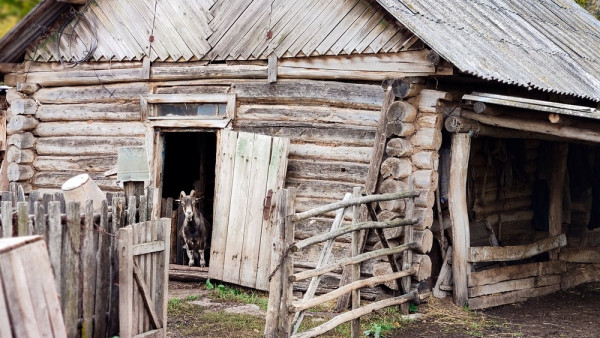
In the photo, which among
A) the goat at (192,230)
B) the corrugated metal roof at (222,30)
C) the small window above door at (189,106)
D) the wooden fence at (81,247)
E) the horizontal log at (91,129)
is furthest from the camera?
the goat at (192,230)

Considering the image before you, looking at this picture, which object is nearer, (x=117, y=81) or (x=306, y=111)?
(x=306, y=111)

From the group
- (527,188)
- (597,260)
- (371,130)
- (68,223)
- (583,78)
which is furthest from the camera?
(527,188)

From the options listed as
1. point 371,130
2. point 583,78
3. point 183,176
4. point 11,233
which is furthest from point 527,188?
point 11,233

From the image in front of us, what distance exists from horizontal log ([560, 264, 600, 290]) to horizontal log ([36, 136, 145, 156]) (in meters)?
6.56

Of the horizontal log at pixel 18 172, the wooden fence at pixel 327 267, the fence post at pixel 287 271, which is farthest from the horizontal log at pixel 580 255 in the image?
the horizontal log at pixel 18 172

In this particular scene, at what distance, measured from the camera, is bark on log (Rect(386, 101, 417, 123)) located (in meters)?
10.1

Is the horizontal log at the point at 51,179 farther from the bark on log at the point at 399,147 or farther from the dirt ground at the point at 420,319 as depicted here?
the bark on log at the point at 399,147

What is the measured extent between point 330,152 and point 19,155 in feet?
16.8

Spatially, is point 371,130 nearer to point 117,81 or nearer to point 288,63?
point 288,63

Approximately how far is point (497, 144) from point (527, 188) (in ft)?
5.57

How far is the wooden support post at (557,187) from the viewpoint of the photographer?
43.2 ft

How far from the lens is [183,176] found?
16.6 metres

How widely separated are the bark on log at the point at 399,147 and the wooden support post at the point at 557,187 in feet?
13.0

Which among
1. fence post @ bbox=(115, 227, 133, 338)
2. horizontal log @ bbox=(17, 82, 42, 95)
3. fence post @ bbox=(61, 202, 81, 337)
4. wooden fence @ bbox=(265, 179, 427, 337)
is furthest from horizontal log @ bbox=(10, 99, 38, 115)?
fence post @ bbox=(61, 202, 81, 337)
